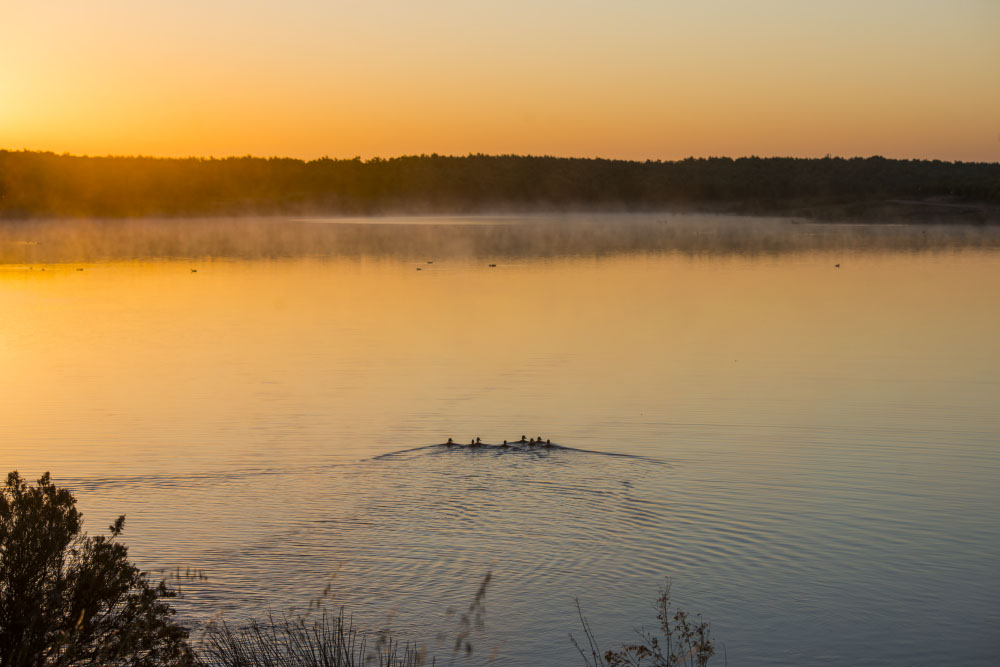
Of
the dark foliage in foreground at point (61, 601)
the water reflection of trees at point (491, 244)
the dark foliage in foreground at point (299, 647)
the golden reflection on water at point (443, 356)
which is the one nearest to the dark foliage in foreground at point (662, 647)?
the dark foliage in foreground at point (299, 647)

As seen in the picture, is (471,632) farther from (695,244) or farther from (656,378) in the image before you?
(695,244)

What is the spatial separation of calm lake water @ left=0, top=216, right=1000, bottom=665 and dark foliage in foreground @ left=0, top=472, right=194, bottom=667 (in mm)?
2318

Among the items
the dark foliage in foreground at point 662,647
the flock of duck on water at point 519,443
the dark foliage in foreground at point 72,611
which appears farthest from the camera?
the flock of duck on water at point 519,443

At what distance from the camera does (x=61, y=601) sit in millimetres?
8219

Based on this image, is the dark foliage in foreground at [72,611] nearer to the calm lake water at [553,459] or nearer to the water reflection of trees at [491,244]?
the calm lake water at [553,459]

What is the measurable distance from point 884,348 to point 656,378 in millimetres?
7174

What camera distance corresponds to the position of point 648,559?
12.3 meters

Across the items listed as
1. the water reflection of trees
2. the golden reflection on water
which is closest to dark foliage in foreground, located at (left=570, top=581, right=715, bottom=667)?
the golden reflection on water

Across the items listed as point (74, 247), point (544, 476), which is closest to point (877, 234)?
point (74, 247)

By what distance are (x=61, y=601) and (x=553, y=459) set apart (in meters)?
9.04

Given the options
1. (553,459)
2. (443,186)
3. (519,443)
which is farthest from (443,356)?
Answer: (443,186)

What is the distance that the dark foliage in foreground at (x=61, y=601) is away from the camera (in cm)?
800

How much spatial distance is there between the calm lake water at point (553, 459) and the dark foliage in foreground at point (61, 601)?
2.32m

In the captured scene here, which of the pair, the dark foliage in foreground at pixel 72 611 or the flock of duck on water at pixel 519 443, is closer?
the dark foliage in foreground at pixel 72 611
